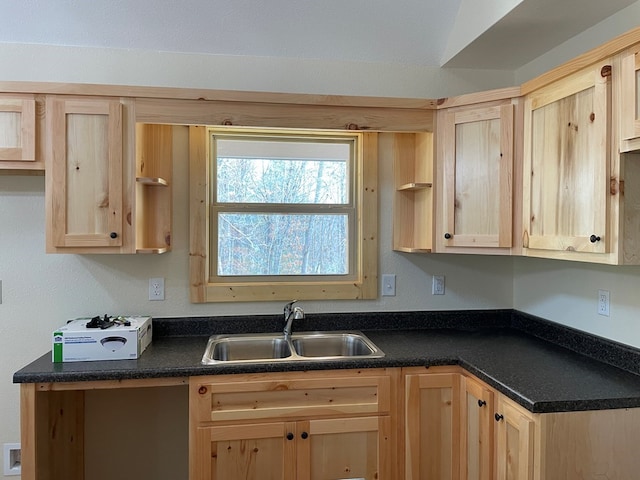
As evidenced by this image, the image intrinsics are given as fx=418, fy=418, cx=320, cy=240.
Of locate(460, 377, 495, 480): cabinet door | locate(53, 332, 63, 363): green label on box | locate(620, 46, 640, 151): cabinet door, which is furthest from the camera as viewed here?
locate(53, 332, 63, 363): green label on box

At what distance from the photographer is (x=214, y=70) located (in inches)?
88.3

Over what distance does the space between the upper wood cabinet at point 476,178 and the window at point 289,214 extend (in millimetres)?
426

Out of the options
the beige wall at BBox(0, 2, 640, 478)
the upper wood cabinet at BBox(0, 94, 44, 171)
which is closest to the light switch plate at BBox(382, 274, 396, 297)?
the beige wall at BBox(0, 2, 640, 478)

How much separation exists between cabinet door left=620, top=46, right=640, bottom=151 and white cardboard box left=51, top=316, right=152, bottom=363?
203 centimetres

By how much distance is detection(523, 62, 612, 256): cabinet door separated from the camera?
4.84 ft

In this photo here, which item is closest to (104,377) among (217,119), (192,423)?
(192,423)

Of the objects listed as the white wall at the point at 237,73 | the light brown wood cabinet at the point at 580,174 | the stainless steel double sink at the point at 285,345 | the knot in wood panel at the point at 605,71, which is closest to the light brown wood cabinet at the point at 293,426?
the stainless steel double sink at the point at 285,345

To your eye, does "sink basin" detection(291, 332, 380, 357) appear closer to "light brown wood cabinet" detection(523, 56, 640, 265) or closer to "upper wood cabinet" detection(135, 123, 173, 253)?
"upper wood cabinet" detection(135, 123, 173, 253)

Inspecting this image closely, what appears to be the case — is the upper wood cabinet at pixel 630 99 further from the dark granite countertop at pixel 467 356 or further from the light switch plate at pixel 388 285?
the light switch plate at pixel 388 285

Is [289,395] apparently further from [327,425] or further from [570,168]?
[570,168]

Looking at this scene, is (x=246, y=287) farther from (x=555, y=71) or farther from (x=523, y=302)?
(x=555, y=71)

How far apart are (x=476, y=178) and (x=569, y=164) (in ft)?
1.46

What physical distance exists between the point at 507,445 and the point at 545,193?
1.02 metres

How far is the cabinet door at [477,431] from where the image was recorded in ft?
5.40
